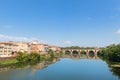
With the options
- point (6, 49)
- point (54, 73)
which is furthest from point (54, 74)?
point (6, 49)

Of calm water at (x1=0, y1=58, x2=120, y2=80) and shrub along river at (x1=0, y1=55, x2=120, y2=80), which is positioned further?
shrub along river at (x1=0, y1=55, x2=120, y2=80)

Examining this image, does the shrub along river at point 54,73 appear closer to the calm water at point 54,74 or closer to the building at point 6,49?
the calm water at point 54,74

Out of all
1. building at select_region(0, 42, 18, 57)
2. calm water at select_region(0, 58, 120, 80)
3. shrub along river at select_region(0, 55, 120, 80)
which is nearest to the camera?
calm water at select_region(0, 58, 120, 80)

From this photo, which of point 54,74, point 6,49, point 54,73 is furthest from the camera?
point 6,49

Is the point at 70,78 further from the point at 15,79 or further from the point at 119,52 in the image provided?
the point at 119,52

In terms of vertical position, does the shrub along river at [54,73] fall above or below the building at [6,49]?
below

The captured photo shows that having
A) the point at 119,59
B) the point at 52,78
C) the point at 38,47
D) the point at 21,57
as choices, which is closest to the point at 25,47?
the point at 38,47

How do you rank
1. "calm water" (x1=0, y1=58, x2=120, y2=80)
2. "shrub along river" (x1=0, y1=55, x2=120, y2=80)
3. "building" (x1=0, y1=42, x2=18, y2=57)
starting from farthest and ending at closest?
"building" (x1=0, y1=42, x2=18, y2=57), "shrub along river" (x1=0, y1=55, x2=120, y2=80), "calm water" (x1=0, y1=58, x2=120, y2=80)

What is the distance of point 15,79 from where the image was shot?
101 feet

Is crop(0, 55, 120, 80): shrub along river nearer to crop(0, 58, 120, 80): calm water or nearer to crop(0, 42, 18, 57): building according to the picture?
crop(0, 58, 120, 80): calm water

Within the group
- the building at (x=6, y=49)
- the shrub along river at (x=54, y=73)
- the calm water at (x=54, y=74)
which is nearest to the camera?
the calm water at (x=54, y=74)

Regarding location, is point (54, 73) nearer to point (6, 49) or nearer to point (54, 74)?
point (54, 74)

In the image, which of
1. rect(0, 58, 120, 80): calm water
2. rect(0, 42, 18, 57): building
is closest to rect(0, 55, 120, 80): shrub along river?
rect(0, 58, 120, 80): calm water

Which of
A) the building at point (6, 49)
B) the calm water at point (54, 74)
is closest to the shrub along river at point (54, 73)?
the calm water at point (54, 74)
